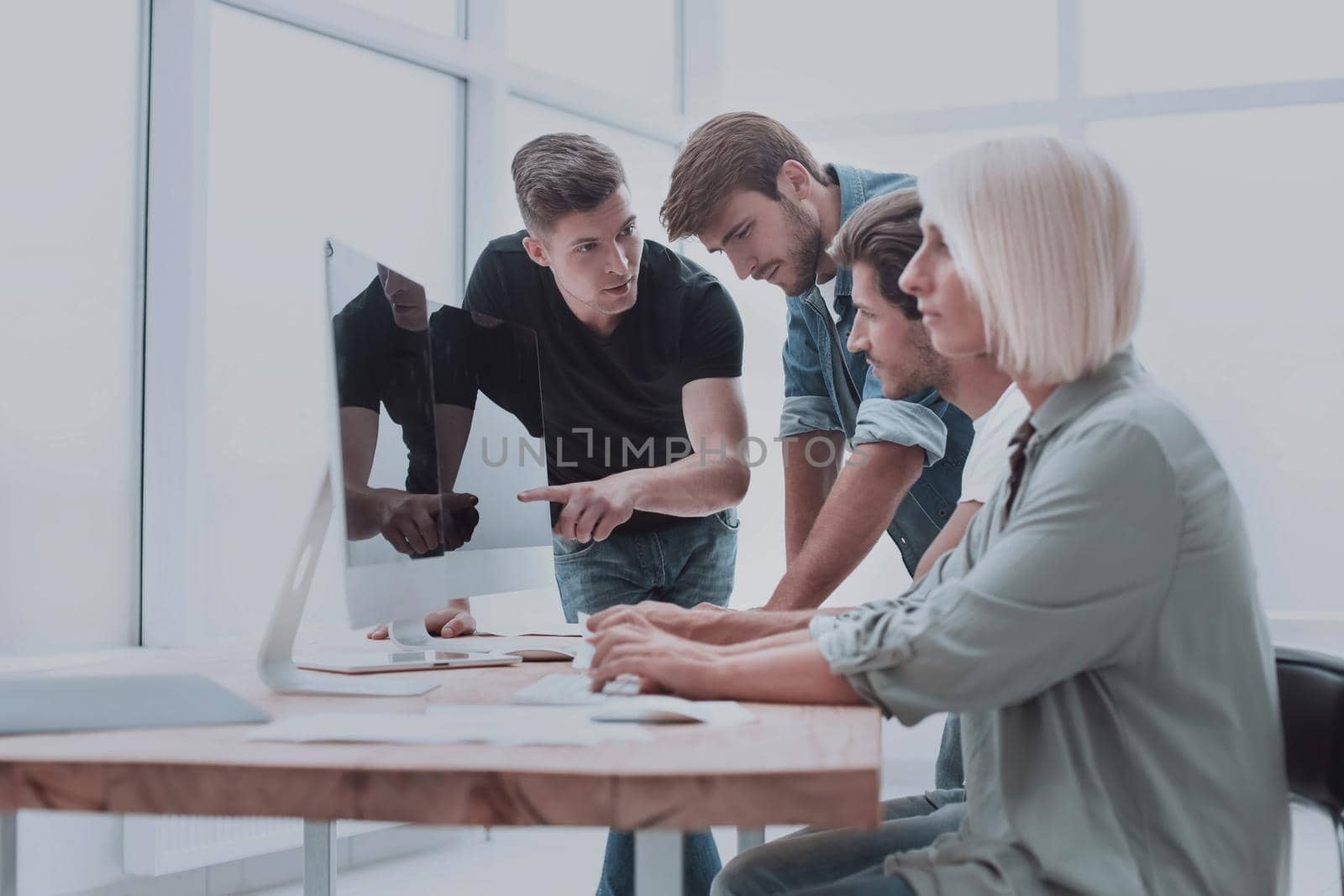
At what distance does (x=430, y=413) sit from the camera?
5.15 feet

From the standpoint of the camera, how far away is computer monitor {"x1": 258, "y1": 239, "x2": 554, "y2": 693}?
1331 mm

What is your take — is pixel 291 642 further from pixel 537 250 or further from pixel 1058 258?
pixel 537 250

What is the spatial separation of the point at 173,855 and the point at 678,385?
1.58m

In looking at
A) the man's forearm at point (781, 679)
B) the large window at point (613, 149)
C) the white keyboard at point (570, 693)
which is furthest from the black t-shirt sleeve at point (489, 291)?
the man's forearm at point (781, 679)

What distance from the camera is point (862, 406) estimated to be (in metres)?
2.08

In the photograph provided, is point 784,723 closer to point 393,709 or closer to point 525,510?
point 393,709

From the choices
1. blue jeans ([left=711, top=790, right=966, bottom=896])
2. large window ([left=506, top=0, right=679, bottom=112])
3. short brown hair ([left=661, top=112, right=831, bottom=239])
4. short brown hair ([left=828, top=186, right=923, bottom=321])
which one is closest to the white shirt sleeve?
short brown hair ([left=828, top=186, right=923, bottom=321])

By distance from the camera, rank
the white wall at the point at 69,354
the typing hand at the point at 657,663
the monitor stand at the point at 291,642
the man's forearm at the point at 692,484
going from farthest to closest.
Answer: the white wall at the point at 69,354 < the man's forearm at the point at 692,484 < the monitor stand at the point at 291,642 < the typing hand at the point at 657,663

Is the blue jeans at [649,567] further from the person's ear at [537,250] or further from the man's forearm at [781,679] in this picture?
the man's forearm at [781,679]

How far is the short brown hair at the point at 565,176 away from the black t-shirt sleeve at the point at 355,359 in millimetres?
1044

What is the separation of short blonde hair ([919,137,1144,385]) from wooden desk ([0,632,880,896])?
37 centimetres

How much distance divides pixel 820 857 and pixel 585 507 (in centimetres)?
73

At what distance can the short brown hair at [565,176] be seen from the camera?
7.91 ft

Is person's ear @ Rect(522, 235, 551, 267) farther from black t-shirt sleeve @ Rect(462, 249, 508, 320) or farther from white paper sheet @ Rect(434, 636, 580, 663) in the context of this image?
white paper sheet @ Rect(434, 636, 580, 663)
